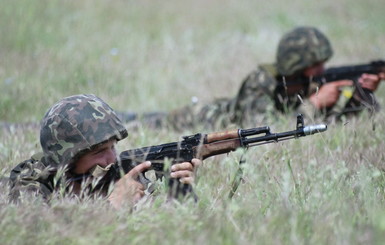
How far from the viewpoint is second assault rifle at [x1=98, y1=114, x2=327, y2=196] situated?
148 inches

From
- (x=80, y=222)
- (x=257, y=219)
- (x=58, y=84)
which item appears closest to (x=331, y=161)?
(x=257, y=219)

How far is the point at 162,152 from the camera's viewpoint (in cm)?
381

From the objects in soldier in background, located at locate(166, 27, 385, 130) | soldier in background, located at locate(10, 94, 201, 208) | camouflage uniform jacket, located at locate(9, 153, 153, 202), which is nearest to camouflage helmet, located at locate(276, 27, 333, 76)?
soldier in background, located at locate(166, 27, 385, 130)

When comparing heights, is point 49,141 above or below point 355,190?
above

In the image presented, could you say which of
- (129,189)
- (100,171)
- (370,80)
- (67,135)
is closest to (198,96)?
(370,80)

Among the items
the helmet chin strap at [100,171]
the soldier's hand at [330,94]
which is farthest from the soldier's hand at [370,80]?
the helmet chin strap at [100,171]

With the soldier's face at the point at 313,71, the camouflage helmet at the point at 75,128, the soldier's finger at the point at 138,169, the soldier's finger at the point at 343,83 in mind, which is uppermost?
the camouflage helmet at the point at 75,128

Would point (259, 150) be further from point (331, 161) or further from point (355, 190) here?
point (355, 190)

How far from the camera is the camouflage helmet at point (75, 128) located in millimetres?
3863

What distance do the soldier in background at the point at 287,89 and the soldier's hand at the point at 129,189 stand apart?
309cm

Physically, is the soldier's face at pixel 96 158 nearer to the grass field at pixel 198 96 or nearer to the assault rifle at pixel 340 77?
the grass field at pixel 198 96

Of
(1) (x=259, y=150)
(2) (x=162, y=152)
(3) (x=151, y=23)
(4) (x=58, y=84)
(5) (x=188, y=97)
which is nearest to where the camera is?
(2) (x=162, y=152)

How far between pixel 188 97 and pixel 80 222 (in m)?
5.89

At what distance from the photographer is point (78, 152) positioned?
12.7 feet
